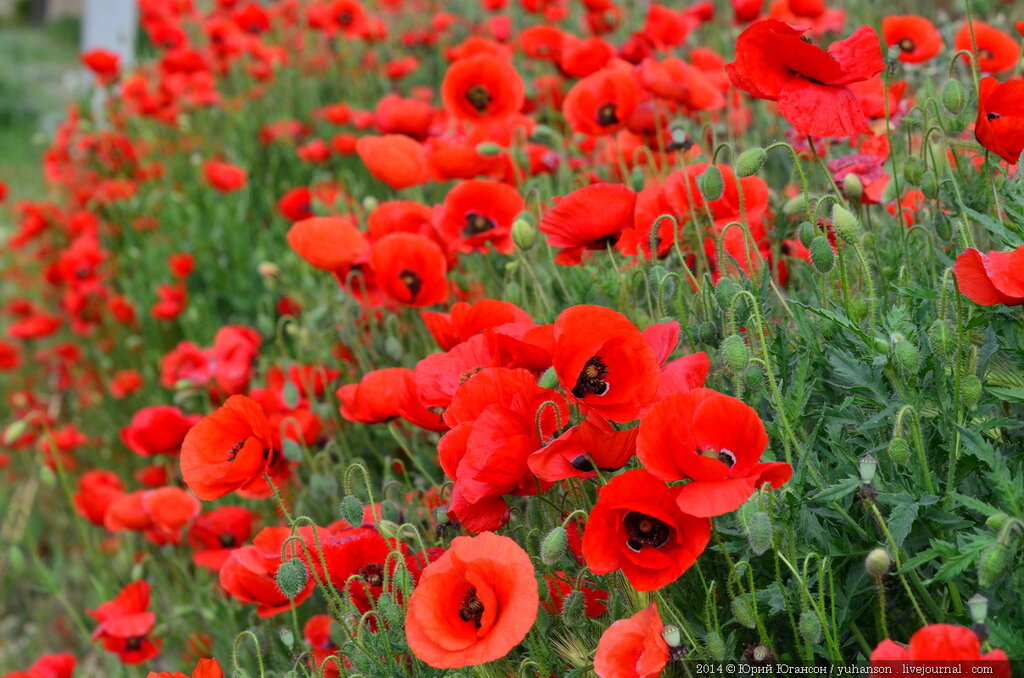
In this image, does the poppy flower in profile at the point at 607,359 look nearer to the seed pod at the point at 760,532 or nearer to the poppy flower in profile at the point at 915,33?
the seed pod at the point at 760,532

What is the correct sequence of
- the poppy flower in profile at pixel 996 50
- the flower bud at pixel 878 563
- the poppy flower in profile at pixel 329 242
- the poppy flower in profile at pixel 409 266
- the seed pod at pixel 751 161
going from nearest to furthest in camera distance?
the flower bud at pixel 878 563 → the seed pod at pixel 751 161 → the poppy flower in profile at pixel 409 266 → the poppy flower in profile at pixel 329 242 → the poppy flower in profile at pixel 996 50

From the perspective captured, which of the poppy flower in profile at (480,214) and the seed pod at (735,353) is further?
the poppy flower in profile at (480,214)

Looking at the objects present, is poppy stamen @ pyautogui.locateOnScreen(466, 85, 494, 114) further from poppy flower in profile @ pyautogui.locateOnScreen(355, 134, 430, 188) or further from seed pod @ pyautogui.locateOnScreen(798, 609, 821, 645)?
seed pod @ pyautogui.locateOnScreen(798, 609, 821, 645)

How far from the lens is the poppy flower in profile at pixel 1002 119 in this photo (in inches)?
66.7

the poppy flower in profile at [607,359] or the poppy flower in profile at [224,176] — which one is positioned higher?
the poppy flower in profile at [607,359]

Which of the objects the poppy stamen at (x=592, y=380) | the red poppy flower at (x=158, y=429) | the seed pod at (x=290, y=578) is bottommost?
the red poppy flower at (x=158, y=429)

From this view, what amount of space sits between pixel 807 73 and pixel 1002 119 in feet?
1.11

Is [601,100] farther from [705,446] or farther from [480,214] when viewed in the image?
[705,446]

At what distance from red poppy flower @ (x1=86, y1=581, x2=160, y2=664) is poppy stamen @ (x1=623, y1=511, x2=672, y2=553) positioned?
1.47 metres

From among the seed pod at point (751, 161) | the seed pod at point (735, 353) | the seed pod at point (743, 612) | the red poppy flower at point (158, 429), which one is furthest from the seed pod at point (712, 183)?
the red poppy flower at point (158, 429)

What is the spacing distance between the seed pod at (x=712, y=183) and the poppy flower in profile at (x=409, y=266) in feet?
2.39

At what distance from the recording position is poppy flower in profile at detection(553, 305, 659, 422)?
146 cm

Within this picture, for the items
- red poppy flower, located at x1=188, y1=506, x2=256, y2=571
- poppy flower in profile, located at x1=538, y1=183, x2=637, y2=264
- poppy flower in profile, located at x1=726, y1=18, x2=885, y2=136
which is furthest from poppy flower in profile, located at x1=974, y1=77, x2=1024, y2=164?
red poppy flower, located at x1=188, y1=506, x2=256, y2=571

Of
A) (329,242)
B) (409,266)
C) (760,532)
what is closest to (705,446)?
(760,532)
